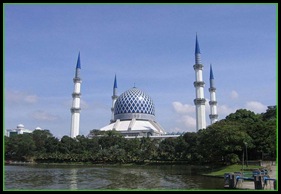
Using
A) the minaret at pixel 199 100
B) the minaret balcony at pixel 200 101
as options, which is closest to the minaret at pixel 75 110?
the minaret at pixel 199 100

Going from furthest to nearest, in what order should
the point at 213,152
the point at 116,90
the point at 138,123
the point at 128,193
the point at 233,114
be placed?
the point at 116,90
the point at 138,123
the point at 233,114
the point at 213,152
the point at 128,193

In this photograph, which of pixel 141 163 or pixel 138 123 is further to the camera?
pixel 138 123

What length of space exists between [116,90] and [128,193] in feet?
211

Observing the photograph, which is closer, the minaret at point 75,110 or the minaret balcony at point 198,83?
the minaret balcony at point 198,83

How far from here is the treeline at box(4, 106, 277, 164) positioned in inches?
→ 1003

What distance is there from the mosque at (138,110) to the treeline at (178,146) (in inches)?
282

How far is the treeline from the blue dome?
37.5 feet

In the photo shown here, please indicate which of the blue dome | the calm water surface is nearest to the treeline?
the calm water surface

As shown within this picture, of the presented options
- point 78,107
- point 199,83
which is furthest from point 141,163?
point 78,107

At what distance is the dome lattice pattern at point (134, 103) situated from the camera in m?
62.9

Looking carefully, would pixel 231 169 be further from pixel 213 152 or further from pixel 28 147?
pixel 28 147

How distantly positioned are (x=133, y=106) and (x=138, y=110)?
4.01ft

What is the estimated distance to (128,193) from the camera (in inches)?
264

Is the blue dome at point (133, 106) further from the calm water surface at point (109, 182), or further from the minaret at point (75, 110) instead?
the calm water surface at point (109, 182)
